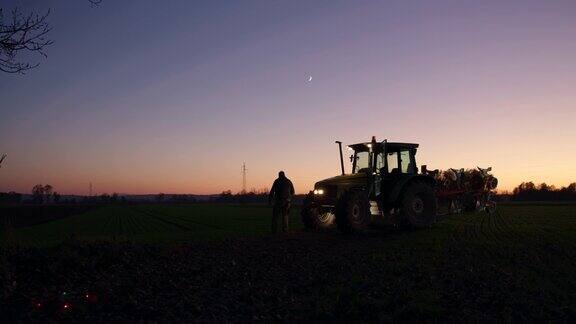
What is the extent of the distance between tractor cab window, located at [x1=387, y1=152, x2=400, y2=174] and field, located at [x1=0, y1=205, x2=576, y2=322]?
2988 mm

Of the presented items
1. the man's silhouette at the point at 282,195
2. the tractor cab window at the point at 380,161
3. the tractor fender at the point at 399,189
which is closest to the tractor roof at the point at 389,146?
the tractor cab window at the point at 380,161

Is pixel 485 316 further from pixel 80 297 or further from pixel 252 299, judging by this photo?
pixel 80 297

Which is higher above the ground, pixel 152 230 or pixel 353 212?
pixel 353 212

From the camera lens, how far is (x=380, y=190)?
1506 cm

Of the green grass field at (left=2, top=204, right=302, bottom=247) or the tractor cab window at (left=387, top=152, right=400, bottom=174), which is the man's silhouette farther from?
the tractor cab window at (left=387, top=152, right=400, bottom=174)

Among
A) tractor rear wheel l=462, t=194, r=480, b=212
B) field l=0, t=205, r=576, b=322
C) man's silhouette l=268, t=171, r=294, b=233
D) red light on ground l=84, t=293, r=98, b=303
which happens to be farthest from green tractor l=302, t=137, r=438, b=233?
red light on ground l=84, t=293, r=98, b=303

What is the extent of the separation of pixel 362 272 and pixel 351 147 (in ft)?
23.1

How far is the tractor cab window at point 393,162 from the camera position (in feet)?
50.7

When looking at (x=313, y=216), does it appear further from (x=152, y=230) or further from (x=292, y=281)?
(x=152, y=230)

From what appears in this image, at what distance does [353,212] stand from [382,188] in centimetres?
201

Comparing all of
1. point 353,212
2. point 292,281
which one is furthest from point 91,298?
point 353,212

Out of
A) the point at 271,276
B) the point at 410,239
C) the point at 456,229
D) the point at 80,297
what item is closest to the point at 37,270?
the point at 80,297

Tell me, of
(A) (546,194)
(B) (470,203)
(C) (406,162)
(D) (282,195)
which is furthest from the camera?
(A) (546,194)

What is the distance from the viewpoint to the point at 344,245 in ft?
39.6
